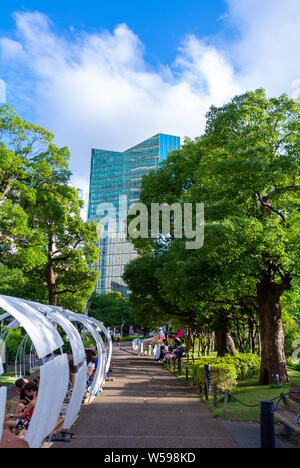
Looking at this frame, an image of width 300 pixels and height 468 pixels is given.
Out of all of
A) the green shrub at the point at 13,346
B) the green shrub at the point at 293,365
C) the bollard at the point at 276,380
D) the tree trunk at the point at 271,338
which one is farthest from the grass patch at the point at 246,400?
the green shrub at the point at 13,346

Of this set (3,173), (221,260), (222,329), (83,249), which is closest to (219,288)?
(221,260)

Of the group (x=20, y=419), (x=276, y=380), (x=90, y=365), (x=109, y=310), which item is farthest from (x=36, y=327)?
(x=109, y=310)

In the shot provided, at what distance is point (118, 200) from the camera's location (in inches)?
5037

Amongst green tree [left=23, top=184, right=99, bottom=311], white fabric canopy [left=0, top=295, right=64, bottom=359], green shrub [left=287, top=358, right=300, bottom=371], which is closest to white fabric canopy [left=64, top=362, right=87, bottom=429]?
white fabric canopy [left=0, top=295, right=64, bottom=359]

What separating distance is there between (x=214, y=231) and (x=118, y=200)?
117 m

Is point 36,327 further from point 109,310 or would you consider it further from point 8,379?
point 109,310

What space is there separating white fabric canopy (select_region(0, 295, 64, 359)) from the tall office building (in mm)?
108426

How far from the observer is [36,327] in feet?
21.4

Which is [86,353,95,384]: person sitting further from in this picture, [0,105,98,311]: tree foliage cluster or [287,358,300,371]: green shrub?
[287,358,300,371]: green shrub

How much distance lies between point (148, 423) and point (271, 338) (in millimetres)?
7363

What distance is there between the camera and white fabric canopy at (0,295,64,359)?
19.6 feet

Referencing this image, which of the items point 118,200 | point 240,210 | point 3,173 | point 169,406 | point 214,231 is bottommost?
point 169,406

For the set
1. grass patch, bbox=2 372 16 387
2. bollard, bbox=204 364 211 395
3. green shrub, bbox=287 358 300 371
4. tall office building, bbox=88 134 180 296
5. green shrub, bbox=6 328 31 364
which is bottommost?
green shrub, bbox=287 358 300 371
